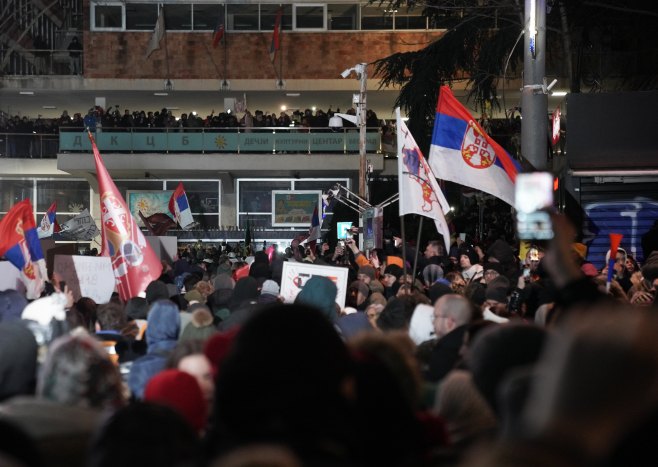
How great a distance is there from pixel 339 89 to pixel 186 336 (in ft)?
115

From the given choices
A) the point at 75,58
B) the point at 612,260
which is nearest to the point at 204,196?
the point at 75,58

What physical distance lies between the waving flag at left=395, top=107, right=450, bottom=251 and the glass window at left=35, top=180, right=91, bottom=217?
32.5 m

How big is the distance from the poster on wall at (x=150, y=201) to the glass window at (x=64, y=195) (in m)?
2.67

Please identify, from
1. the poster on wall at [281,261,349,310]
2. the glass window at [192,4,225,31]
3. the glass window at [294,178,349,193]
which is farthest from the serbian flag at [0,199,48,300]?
the glass window at [192,4,225,31]

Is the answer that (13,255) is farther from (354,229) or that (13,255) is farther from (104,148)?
(104,148)

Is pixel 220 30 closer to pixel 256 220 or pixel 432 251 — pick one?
pixel 256 220

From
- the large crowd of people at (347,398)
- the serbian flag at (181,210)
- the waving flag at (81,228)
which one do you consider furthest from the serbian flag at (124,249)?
the serbian flag at (181,210)

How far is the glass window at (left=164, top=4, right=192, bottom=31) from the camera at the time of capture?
42.6 m

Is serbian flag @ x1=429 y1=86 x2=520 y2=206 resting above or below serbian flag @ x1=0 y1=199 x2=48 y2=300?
above

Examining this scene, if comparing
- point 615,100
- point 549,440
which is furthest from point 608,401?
point 615,100

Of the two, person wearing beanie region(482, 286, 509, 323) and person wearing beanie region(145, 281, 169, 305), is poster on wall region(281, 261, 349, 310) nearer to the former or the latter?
person wearing beanie region(145, 281, 169, 305)

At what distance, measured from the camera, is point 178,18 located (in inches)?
1682

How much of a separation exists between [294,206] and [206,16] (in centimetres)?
859

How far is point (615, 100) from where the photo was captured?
19906 mm
